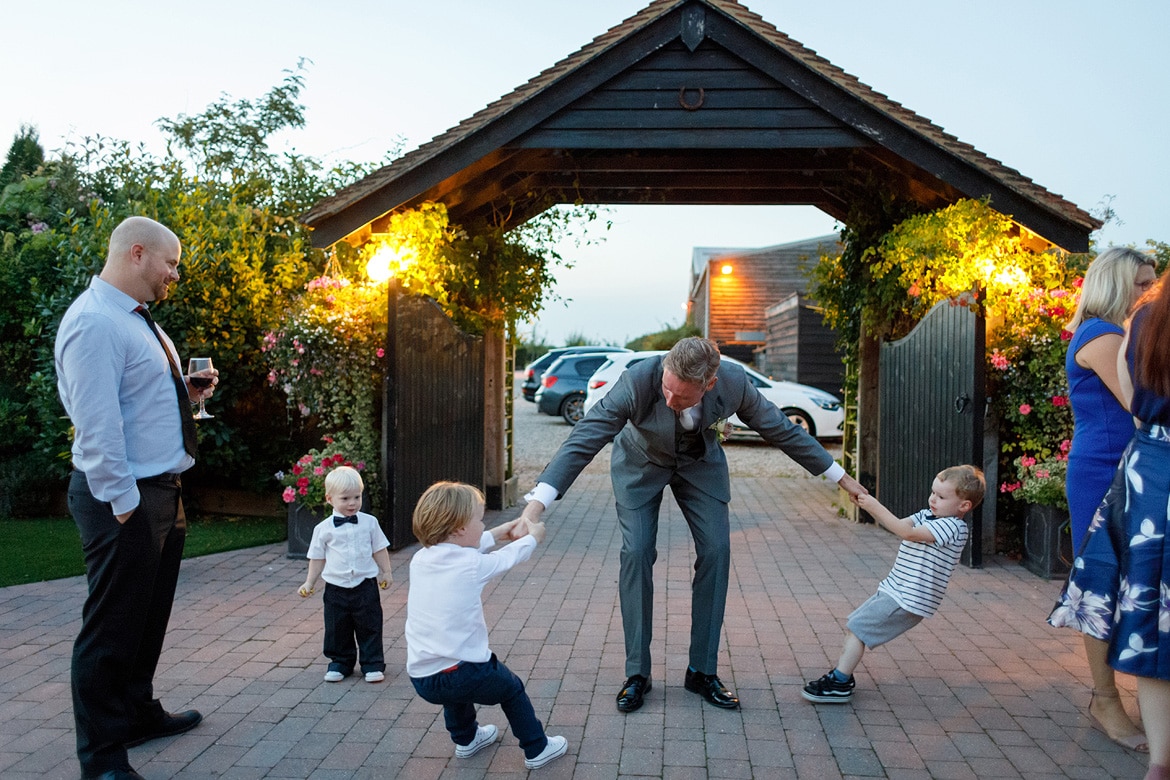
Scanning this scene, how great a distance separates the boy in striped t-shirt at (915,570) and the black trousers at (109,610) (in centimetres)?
283

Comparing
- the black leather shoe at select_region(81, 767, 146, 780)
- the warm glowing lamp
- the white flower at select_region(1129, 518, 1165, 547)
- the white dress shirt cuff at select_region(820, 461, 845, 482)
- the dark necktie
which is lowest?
the black leather shoe at select_region(81, 767, 146, 780)

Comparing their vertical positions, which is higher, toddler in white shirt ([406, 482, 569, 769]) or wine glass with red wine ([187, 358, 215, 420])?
wine glass with red wine ([187, 358, 215, 420])

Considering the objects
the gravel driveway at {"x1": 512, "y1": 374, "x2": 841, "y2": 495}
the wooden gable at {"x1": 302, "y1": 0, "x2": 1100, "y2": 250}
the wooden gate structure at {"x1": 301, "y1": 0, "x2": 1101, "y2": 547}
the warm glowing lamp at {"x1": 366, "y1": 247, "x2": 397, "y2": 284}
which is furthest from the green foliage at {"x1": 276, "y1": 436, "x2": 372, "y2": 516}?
the gravel driveway at {"x1": 512, "y1": 374, "x2": 841, "y2": 495}

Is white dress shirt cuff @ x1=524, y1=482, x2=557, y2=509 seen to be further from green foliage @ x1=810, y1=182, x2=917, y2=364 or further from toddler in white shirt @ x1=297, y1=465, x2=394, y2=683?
green foliage @ x1=810, y1=182, x2=917, y2=364

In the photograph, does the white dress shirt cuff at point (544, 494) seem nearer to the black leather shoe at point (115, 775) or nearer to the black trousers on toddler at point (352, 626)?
the black trousers on toddler at point (352, 626)

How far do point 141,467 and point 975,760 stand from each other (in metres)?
3.38

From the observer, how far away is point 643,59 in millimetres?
7477

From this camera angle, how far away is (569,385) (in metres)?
20.4

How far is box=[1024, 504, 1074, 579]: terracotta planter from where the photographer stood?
6.66 m

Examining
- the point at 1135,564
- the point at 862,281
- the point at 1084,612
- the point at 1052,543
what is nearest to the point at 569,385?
the point at 862,281

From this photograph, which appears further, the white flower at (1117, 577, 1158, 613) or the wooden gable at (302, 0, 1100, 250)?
the wooden gable at (302, 0, 1100, 250)

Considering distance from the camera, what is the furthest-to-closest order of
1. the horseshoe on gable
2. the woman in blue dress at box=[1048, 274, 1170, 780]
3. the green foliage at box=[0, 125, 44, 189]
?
the green foliage at box=[0, 125, 44, 189], the horseshoe on gable, the woman in blue dress at box=[1048, 274, 1170, 780]

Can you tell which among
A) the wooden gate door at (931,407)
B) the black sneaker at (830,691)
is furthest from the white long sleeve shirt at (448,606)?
the wooden gate door at (931,407)

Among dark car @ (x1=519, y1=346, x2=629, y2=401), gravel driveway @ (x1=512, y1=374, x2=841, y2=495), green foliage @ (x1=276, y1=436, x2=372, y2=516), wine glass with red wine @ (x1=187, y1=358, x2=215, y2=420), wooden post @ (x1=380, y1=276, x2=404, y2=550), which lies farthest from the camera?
dark car @ (x1=519, y1=346, x2=629, y2=401)
